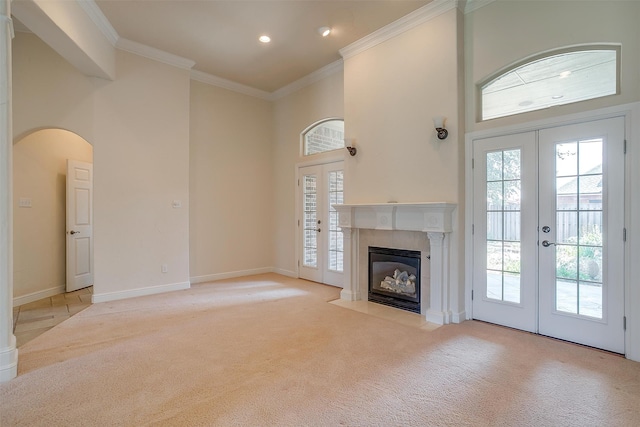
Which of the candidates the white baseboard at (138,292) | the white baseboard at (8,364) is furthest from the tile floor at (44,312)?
the white baseboard at (8,364)

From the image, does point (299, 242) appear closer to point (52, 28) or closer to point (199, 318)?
point (199, 318)

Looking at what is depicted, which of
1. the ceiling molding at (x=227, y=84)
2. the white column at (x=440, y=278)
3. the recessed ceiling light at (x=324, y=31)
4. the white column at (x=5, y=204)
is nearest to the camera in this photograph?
the white column at (x=5, y=204)

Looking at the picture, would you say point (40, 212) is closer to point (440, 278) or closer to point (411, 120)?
point (411, 120)

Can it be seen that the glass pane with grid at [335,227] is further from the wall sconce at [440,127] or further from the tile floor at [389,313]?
the wall sconce at [440,127]

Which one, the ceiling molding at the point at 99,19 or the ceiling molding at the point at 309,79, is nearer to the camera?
the ceiling molding at the point at 99,19

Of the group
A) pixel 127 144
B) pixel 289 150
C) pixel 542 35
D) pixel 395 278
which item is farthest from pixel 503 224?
pixel 127 144

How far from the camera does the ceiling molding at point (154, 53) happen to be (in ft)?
14.9

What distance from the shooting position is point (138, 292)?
4.73 m

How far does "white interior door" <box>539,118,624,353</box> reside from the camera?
9.25 feet

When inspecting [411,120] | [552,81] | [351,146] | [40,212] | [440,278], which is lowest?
[440,278]

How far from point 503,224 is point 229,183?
14.9 ft

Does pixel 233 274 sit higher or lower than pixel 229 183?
lower

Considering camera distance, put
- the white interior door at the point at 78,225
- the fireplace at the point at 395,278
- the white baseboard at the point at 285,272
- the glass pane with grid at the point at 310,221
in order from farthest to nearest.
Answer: the white baseboard at the point at 285,272, the glass pane with grid at the point at 310,221, the white interior door at the point at 78,225, the fireplace at the point at 395,278

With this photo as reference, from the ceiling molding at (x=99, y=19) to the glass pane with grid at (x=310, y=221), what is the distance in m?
3.44
